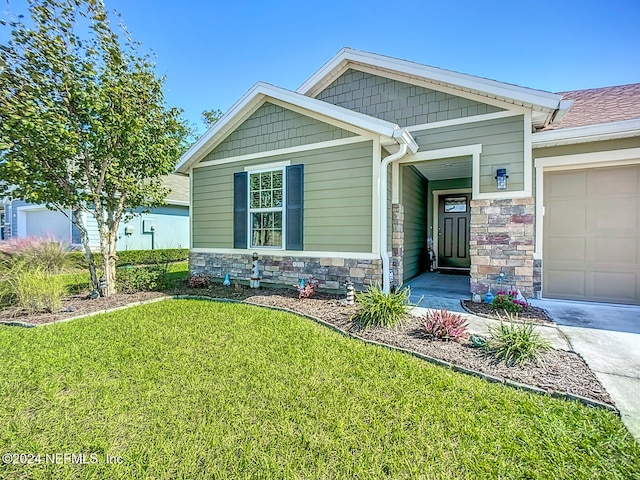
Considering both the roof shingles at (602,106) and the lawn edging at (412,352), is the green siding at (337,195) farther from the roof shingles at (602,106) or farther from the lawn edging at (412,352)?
the roof shingles at (602,106)

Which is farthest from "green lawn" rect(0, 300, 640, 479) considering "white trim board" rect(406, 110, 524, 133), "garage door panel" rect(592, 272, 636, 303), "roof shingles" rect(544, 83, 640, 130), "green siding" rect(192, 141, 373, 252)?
"roof shingles" rect(544, 83, 640, 130)

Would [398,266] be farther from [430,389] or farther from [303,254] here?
[430,389]

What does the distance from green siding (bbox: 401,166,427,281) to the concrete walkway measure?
139 centimetres

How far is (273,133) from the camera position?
664 cm

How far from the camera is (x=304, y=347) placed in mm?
3621

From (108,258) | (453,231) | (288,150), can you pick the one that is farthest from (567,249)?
(108,258)

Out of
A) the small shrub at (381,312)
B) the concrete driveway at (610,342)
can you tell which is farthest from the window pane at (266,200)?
the concrete driveway at (610,342)

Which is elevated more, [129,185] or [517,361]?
[129,185]

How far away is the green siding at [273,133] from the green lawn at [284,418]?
4.08 meters

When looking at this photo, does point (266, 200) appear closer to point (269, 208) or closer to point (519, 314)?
point (269, 208)

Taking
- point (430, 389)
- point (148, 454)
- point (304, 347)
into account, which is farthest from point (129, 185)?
point (430, 389)

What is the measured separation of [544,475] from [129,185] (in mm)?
7340

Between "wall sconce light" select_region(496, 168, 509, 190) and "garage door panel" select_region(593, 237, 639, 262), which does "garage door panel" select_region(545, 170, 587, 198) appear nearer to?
"garage door panel" select_region(593, 237, 639, 262)

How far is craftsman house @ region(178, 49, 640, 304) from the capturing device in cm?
538
